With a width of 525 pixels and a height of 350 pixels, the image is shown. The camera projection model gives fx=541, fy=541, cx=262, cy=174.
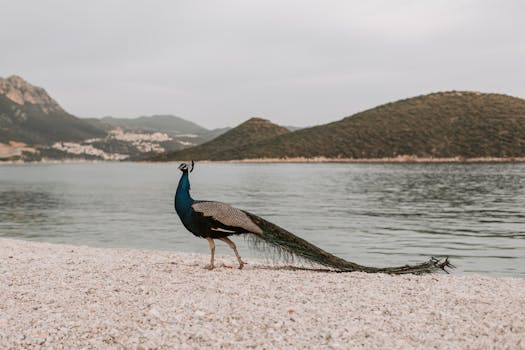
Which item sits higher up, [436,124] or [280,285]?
[436,124]

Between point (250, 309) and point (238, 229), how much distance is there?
3.76 m

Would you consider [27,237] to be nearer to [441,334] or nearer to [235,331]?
[235,331]

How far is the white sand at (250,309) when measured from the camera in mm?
8539

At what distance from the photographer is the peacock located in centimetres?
1334

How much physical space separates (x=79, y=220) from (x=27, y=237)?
29.5 feet

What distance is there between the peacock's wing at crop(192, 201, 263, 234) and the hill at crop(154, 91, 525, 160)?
164 metres

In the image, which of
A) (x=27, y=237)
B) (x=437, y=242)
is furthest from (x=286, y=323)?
(x=27, y=237)

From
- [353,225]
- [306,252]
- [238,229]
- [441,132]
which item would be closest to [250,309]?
[238,229]

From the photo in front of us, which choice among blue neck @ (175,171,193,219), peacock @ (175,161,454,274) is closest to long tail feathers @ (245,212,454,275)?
peacock @ (175,161,454,274)

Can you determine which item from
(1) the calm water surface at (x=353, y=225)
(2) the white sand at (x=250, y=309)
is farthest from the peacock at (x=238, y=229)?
(1) the calm water surface at (x=353, y=225)

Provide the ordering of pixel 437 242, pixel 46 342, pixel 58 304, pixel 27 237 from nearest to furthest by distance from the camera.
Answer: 1. pixel 46 342
2. pixel 58 304
3. pixel 437 242
4. pixel 27 237

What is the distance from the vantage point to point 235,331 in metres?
8.84

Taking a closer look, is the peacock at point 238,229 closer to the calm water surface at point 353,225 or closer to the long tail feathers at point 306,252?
the long tail feathers at point 306,252

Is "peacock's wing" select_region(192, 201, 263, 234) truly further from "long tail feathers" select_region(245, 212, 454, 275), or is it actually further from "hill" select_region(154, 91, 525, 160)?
"hill" select_region(154, 91, 525, 160)
